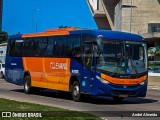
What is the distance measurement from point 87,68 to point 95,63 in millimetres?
625

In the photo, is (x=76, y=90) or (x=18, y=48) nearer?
(x=76, y=90)

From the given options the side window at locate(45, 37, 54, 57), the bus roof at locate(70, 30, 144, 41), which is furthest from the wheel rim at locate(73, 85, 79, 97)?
the side window at locate(45, 37, 54, 57)

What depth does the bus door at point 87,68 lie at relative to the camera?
19.0m

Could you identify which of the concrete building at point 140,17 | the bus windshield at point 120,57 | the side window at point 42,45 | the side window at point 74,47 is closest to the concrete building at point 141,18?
the concrete building at point 140,17

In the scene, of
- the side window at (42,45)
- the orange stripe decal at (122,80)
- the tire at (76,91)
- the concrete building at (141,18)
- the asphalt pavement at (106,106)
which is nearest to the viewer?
the asphalt pavement at (106,106)

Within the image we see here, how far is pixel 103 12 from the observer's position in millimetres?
121000

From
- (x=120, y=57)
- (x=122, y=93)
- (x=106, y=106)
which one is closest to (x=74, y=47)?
(x=120, y=57)

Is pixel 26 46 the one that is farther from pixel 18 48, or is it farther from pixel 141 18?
pixel 141 18

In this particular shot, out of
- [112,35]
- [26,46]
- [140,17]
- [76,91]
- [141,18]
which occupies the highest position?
[140,17]

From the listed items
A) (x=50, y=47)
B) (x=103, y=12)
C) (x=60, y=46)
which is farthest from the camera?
(x=103, y=12)

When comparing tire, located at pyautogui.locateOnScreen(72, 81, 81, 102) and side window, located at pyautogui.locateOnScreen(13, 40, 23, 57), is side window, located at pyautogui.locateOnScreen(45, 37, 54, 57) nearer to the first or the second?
tire, located at pyautogui.locateOnScreen(72, 81, 81, 102)

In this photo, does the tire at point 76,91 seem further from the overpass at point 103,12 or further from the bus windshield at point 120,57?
the overpass at point 103,12

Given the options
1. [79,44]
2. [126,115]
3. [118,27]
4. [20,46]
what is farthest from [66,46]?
[118,27]

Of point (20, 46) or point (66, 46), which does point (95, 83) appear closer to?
point (66, 46)
